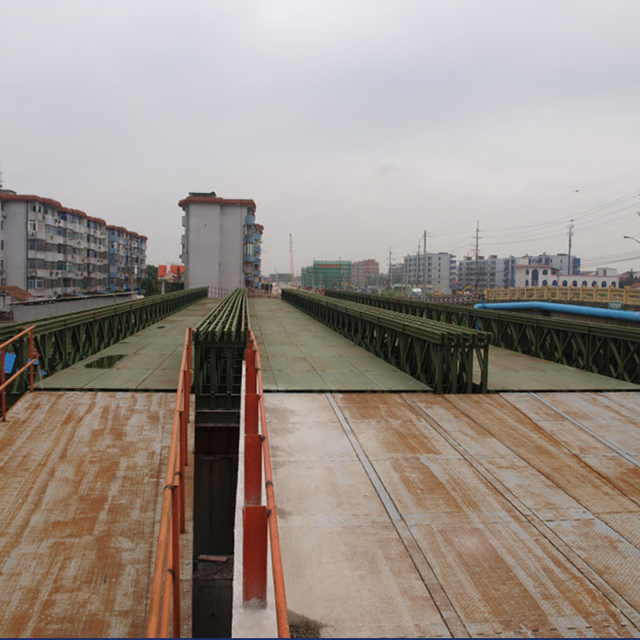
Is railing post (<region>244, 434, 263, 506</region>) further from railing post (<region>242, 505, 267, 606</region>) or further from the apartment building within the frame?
the apartment building

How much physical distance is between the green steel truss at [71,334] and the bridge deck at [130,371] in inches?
10.5

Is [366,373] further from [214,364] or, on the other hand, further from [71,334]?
[71,334]

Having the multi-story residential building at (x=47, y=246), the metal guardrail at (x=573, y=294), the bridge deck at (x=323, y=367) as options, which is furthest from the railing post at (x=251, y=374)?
the multi-story residential building at (x=47, y=246)

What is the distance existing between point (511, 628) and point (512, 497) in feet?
6.62

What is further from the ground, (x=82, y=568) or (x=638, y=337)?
(x=638, y=337)

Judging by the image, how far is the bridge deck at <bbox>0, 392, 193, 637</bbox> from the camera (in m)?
4.00

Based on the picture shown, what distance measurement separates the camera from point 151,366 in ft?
38.6

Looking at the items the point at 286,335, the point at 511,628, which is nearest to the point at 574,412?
the point at 511,628

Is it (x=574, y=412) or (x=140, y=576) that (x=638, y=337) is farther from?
(x=140, y=576)

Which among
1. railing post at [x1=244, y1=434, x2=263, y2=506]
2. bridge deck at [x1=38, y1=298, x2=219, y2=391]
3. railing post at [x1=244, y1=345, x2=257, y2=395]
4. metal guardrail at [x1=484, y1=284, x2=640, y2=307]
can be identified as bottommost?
bridge deck at [x1=38, y1=298, x2=219, y2=391]

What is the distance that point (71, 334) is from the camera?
39.8 feet

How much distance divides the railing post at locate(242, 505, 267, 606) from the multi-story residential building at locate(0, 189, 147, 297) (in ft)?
225

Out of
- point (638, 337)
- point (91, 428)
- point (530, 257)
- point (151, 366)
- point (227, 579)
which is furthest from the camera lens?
point (530, 257)

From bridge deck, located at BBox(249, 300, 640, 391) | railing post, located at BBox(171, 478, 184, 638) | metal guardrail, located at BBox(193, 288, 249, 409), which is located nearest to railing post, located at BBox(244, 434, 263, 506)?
railing post, located at BBox(171, 478, 184, 638)
